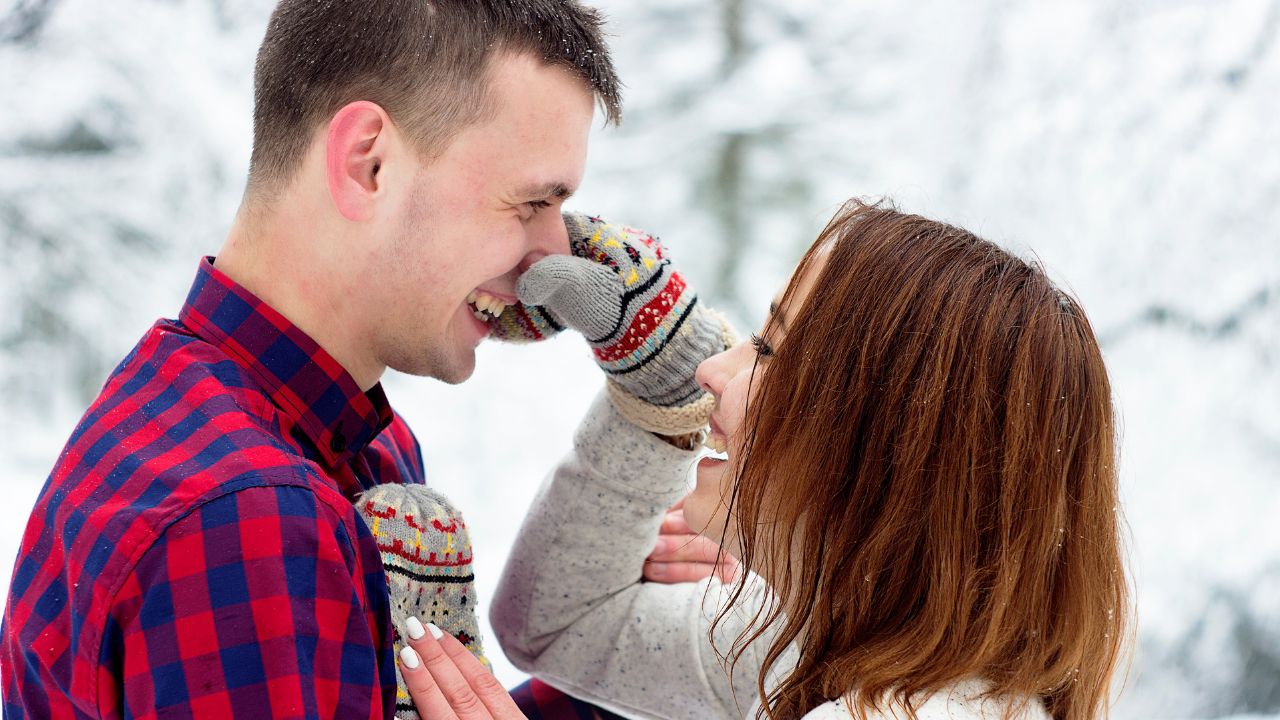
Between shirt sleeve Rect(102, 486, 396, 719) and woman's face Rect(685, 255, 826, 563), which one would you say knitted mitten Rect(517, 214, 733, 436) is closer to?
woman's face Rect(685, 255, 826, 563)

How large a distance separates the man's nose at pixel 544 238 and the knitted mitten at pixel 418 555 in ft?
1.12

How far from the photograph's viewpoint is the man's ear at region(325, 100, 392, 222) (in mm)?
1183

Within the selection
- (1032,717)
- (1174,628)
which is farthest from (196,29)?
(1174,628)

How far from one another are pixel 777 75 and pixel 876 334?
231 cm

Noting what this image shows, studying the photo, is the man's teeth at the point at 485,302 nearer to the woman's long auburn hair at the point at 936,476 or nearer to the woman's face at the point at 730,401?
the woman's face at the point at 730,401

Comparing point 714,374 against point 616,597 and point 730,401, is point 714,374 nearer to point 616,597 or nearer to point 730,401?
point 730,401

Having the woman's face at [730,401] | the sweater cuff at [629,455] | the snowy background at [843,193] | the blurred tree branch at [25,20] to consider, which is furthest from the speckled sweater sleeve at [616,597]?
the blurred tree branch at [25,20]

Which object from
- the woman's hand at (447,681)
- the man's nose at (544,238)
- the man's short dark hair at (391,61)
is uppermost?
the man's short dark hair at (391,61)

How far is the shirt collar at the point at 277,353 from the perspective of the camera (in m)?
1.14

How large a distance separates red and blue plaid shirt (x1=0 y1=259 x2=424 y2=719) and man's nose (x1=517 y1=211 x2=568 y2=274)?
38cm

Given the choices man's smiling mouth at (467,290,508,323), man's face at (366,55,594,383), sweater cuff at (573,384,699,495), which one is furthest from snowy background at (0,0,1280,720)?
man's face at (366,55,594,383)

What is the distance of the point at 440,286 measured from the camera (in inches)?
50.2

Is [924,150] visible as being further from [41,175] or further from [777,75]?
[41,175]

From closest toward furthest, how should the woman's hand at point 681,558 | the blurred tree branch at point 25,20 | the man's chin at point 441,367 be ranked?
the man's chin at point 441,367 < the woman's hand at point 681,558 < the blurred tree branch at point 25,20
